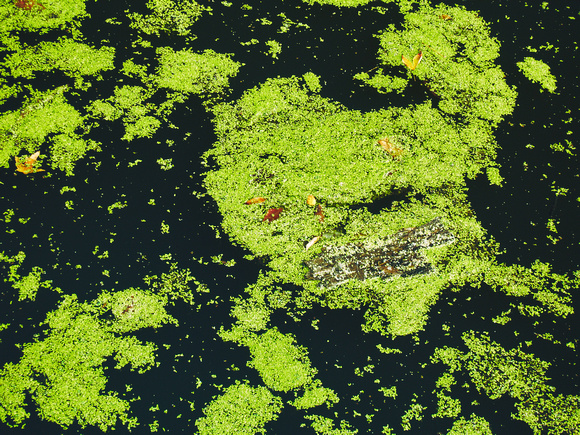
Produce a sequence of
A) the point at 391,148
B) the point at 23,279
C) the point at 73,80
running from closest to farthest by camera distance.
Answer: the point at 23,279, the point at 391,148, the point at 73,80

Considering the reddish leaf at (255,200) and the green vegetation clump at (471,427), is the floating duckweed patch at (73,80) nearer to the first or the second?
the reddish leaf at (255,200)

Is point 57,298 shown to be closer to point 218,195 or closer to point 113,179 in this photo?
point 113,179

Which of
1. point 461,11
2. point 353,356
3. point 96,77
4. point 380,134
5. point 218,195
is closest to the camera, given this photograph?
point 353,356

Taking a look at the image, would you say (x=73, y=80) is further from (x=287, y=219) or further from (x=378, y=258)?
(x=378, y=258)

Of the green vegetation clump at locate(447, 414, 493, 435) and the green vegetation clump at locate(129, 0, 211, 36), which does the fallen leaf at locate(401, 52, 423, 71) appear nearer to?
the green vegetation clump at locate(129, 0, 211, 36)

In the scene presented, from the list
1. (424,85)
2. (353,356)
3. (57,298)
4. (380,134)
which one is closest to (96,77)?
(57,298)

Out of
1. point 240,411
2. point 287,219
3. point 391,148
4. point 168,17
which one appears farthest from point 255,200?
point 168,17

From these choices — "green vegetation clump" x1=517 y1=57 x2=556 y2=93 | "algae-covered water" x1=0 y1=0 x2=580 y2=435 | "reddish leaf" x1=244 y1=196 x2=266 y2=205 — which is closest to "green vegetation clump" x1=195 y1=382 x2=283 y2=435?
"algae-covered water" x1=0 y1=0 x2=580 y2=435
